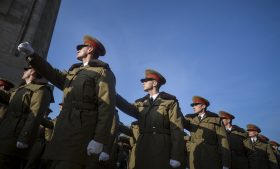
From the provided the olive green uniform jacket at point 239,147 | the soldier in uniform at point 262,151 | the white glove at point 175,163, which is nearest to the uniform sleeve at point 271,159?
the soldier in uniform at point 262,151

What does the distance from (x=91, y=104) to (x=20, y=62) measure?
976cm

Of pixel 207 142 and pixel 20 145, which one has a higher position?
pixel 207 142

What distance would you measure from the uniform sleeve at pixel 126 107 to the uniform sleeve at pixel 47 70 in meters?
1.29

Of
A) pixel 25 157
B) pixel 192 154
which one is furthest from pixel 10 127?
pixel 192 154

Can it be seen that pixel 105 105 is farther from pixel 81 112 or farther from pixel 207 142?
pixel 207 142

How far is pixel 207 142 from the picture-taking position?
7.06 meters

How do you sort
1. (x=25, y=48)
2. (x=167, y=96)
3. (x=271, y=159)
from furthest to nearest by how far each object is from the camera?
1. (x=271, y=159)
2. (x=167, y=96)
3. (x=25, y=48)

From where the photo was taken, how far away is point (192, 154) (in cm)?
714

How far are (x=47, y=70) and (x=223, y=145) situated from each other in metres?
4.93

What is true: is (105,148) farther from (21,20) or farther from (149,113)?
(21,20)

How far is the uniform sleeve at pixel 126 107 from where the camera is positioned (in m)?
5.41

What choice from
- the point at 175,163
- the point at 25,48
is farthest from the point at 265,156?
the point at 25,48

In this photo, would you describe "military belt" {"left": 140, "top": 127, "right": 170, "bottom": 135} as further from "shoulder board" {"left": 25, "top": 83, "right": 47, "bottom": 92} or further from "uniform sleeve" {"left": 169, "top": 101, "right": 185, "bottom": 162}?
"shoulder board" {"left": 25, "top": 83, "right": 47, "bottom": 92}

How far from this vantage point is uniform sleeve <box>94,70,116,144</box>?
11.1 ft
